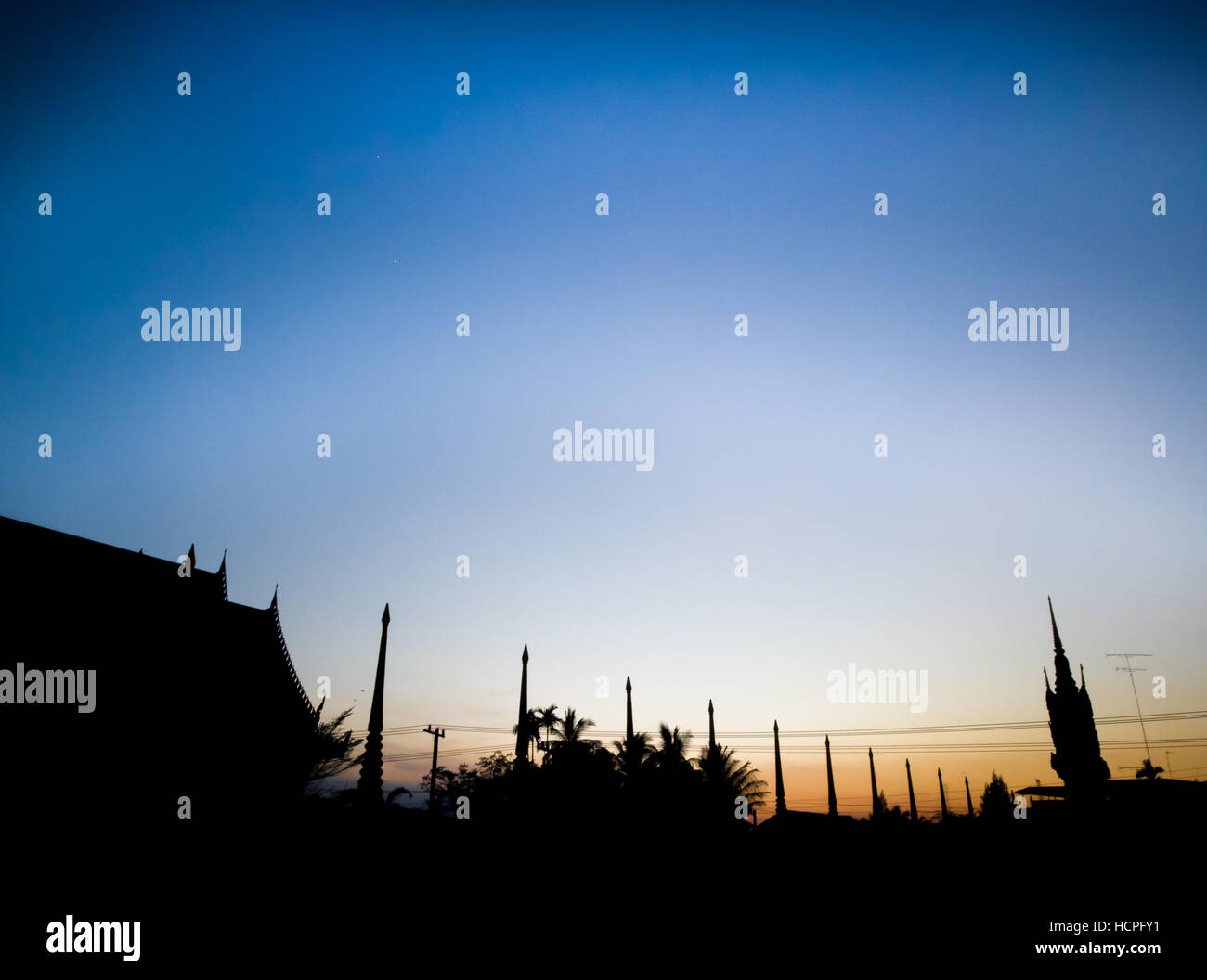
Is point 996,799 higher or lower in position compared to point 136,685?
lower

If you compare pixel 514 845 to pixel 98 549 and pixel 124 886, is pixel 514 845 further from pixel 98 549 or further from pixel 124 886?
pixel 98 549

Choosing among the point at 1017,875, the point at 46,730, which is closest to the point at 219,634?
the point at 46,730

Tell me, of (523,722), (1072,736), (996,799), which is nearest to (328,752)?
(523,722)

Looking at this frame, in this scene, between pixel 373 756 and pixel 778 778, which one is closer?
pixel 373 756

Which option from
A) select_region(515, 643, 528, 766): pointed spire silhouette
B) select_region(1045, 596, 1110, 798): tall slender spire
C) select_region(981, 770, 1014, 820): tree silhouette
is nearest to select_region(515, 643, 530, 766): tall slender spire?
select_region(515, 643, 528, 766): pointed spire silhouette

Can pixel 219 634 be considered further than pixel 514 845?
Yes

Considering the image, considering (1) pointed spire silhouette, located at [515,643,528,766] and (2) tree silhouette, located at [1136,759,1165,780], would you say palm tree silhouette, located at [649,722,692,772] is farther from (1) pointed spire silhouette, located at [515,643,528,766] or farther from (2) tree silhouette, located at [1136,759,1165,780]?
(2) tree silhouette, located at [1136,759,1165,780]

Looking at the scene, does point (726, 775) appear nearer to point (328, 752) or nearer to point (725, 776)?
point (725, 776)

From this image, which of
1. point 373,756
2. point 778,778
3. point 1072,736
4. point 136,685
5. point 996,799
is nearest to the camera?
point 373,756

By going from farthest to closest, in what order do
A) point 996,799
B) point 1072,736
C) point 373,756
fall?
point 996,799 < point 1072,736 < point 373,756

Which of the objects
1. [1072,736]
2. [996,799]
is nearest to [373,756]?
[1072,736]

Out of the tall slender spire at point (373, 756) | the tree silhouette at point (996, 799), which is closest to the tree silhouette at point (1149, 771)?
the tree silhouette at point (996, 799)
